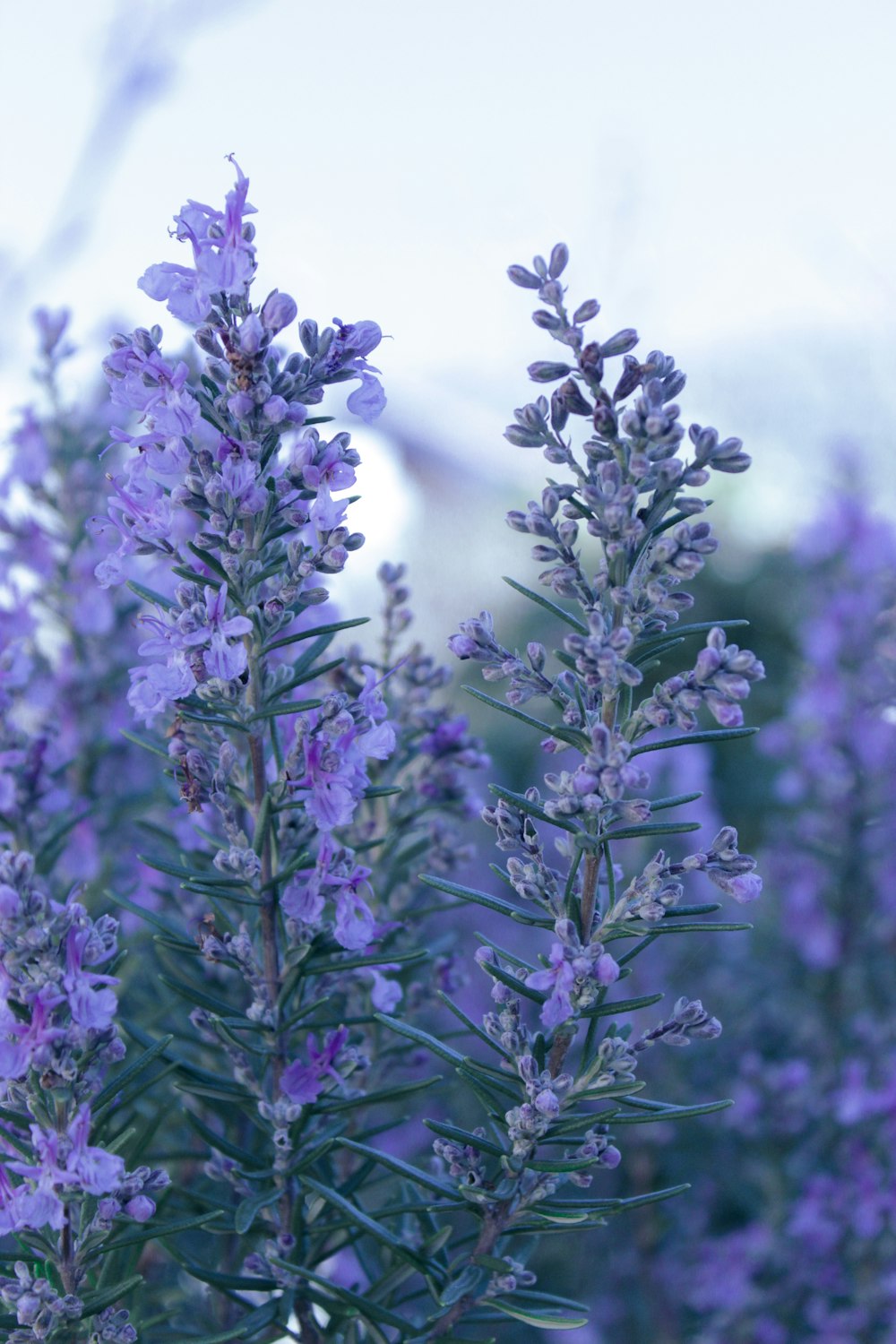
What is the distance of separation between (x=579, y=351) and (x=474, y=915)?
1.80 m

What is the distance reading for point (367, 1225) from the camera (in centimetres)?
79

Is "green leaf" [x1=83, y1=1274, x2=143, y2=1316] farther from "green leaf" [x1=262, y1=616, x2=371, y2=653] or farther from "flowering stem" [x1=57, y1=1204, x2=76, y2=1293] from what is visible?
"green leaf" [x1=262, y1=616, x2=371, y2=653]

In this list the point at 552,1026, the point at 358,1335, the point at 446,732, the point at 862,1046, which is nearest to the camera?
the point at 552,1026

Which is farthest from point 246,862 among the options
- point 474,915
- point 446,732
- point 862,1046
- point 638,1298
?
point 474,915

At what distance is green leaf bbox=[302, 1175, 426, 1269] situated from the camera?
2.59 ft

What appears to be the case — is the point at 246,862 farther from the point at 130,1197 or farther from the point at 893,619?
the point at 893,619

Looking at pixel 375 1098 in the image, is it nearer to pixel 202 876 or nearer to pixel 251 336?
pixel 202 876

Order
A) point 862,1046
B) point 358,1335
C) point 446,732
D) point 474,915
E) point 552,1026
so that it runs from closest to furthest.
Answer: point 552,1026, point 358,1335, point 446,732, point 862,1046, point 474,915

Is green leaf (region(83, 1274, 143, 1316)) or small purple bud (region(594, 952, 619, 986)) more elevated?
small purple bud (region(594, 952, 619, 986))

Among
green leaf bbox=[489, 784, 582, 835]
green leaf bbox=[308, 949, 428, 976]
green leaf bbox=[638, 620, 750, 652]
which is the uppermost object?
green leaf bbox=[638, 620, 750, 652]

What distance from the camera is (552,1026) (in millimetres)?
741

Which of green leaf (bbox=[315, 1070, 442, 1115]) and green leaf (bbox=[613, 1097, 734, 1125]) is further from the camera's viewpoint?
green leaf (bbox=[315, 1070, 442, 1115])

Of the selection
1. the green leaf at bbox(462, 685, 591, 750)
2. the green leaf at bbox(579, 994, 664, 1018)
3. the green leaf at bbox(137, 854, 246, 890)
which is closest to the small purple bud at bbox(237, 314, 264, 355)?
the green leaf at bbox(462, 685, 591, 750)

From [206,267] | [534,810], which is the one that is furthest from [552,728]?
[206,267]
